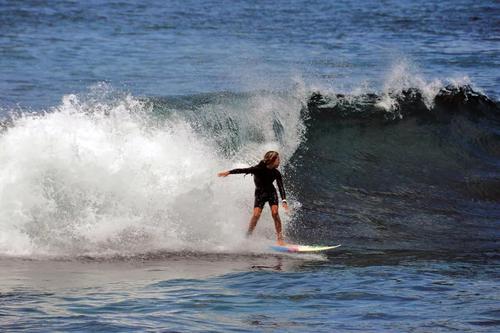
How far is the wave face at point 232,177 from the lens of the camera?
11391mm

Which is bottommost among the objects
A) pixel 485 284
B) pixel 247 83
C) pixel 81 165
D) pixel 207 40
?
pixel 485 284

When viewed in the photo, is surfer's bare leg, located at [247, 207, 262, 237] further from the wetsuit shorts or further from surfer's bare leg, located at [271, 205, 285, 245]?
surfer's bare leg, located at [271, 205, 285, 245]

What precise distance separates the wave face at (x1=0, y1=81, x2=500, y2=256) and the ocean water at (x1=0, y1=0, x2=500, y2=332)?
3 cm

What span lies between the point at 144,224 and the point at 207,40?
19577mm

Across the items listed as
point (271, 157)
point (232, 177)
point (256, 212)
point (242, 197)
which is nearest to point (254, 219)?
point (256, 212)

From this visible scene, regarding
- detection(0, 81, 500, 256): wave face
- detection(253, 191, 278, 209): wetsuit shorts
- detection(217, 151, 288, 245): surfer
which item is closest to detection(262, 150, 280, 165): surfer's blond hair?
detection(217, 151, 288, 245): surfer

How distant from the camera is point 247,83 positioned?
66.2 ft

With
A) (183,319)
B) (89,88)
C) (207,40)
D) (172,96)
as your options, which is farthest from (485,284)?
(207,40)

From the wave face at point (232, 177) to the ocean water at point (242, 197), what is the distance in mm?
30

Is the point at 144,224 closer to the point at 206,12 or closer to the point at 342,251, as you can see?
the point at 342,251

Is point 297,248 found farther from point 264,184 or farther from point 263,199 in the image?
point 264,184

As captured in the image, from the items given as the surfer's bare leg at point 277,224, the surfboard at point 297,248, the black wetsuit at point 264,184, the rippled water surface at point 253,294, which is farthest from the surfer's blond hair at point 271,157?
the rippled water surface at point 253,294

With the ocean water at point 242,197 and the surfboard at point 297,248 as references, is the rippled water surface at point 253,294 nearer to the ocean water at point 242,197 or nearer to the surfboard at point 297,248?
the ocean water at point 242,197

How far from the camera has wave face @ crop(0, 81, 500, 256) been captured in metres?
11.4
